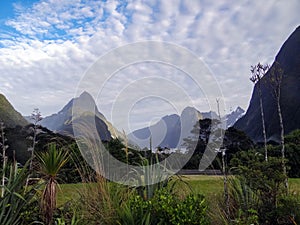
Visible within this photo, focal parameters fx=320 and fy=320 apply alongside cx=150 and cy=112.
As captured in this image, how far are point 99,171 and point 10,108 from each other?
16.4m

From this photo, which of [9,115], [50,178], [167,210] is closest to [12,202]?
[50,178]

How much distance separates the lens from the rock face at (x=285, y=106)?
27.1 meters

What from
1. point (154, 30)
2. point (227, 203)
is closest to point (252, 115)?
point (154, 30)

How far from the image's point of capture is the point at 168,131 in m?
5.33

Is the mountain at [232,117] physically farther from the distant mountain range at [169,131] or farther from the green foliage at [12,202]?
the green foliage at [12,202]

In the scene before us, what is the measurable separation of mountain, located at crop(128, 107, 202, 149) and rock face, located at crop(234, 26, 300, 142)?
20.1 metres

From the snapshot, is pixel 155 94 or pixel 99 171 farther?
pixel 155 94

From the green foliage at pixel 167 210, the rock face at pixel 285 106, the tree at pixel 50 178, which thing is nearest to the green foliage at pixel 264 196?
the green foliage at pixel 167 210

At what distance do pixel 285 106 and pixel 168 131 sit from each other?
26.3 m

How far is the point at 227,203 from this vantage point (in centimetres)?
392

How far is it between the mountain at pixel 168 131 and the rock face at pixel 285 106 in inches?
793

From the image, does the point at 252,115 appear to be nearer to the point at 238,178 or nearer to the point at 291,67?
the point at 291,67

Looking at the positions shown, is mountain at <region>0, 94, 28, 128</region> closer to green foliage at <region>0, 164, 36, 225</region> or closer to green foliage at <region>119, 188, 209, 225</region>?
green foliage at <region>0, 164, 36, 225</region>

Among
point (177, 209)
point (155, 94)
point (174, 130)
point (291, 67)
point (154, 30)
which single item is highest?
point (291, 67)
